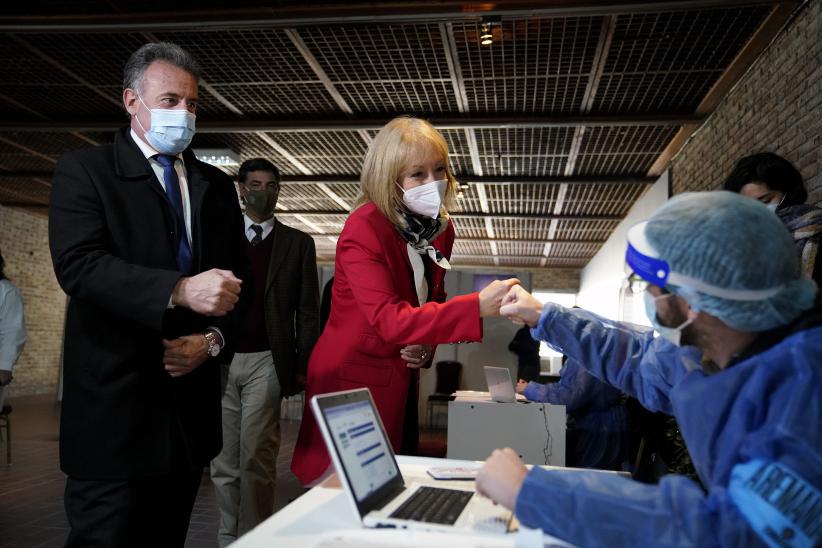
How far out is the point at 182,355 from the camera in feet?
5.43

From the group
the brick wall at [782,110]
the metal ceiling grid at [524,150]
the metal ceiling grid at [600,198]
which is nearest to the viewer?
the brick wall at [782,110]

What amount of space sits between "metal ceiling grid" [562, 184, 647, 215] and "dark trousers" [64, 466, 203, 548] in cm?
899

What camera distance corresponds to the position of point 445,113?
7.14m

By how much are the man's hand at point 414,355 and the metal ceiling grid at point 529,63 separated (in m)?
3.74

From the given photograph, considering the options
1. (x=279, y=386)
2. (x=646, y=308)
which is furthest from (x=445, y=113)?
(x=646, y=308)

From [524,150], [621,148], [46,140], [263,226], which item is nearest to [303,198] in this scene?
[46,140]

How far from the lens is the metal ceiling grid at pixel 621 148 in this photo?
295 inches

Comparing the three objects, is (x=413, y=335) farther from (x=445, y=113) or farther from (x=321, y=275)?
(x=321, y=275)

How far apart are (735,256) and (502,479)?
1.73 feet

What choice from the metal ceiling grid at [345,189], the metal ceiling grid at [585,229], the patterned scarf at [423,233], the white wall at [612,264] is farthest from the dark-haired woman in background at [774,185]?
the metal ceiling grid at [585,229]

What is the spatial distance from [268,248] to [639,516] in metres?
2.85

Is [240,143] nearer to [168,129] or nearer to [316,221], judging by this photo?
[316,221]

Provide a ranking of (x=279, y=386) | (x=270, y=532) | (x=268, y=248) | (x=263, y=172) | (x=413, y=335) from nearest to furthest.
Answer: (x=270, y=532) → (x=413, y=335) → (x=279, y=386) → (x=268, y=248) → (x=263, y=172)

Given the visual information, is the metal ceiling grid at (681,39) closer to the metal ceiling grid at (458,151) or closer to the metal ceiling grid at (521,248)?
the metal ceiling grid at (458,151)
